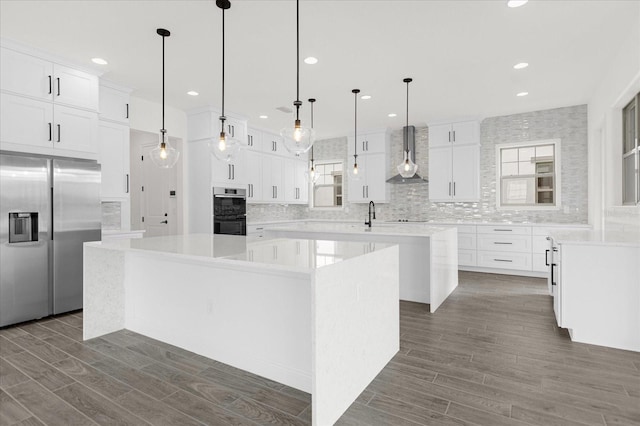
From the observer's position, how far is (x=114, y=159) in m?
4.71

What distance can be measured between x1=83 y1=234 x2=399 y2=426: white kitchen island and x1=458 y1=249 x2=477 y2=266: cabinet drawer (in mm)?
4055

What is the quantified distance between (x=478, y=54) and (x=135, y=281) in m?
4.22

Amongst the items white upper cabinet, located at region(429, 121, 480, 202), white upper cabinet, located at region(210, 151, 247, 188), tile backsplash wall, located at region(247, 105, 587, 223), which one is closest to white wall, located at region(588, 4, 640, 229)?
tile backsplash wall, located at region(247, 105, 587, 223)

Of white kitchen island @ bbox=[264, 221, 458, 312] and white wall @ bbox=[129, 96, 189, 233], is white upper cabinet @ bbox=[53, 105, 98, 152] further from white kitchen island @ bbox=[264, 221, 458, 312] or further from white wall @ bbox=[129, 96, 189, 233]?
white kitchen island @ bbox=[264, 221, 458, 312]

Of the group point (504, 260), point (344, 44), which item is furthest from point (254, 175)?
point (504, 260)

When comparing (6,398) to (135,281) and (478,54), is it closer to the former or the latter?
(135,281)

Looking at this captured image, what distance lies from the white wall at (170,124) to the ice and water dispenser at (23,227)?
2.04 meters

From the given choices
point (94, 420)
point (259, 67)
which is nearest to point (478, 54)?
point (259, 67)

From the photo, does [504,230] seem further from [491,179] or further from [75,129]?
[75,129]

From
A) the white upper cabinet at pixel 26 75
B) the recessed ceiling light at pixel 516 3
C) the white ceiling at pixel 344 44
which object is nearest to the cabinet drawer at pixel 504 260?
the white ceiling at pixel 344 44

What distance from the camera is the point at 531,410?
1992 mm

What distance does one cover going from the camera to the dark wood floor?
1950mm

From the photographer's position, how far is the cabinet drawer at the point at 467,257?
20.4ft

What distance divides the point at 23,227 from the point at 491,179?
697 centimetres
